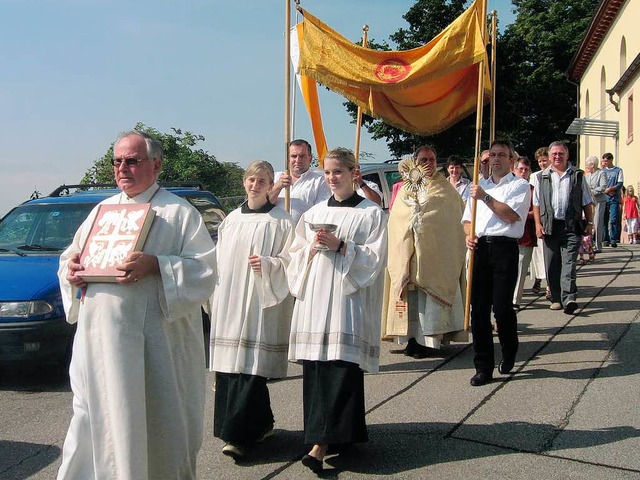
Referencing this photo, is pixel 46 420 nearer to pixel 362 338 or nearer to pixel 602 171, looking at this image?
pixel 362 338

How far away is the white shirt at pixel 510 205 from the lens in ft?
20.7

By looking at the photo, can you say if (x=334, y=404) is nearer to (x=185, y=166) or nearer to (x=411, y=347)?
(x=411, y=347)

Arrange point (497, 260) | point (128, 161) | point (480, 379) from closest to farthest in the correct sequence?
point (128, 161) < point (480, 379) < point (497, 260)

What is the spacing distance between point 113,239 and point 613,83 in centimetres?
2966

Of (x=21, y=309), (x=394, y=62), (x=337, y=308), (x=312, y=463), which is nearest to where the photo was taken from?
(x=312, y=463)

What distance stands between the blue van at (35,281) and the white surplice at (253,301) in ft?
7.13

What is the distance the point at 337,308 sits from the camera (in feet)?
15.4

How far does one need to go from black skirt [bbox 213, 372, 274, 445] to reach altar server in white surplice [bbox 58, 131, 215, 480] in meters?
0.94

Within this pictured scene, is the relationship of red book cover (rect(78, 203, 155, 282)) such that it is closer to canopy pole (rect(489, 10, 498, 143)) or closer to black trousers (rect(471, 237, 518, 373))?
black trousers (rect(471, 237, 518, 373))

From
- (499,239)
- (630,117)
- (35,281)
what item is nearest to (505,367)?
(499,239)

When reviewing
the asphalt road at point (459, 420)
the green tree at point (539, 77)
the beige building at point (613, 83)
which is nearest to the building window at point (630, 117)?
the beige building at point (613, 83)

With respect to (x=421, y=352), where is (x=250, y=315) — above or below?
above

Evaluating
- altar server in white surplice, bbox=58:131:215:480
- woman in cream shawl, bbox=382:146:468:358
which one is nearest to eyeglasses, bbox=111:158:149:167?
altar server in white surplice, bbox=58:131:215:480

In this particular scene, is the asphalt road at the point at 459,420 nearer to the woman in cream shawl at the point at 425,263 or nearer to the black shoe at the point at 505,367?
the black shoe at the point at 505,367
